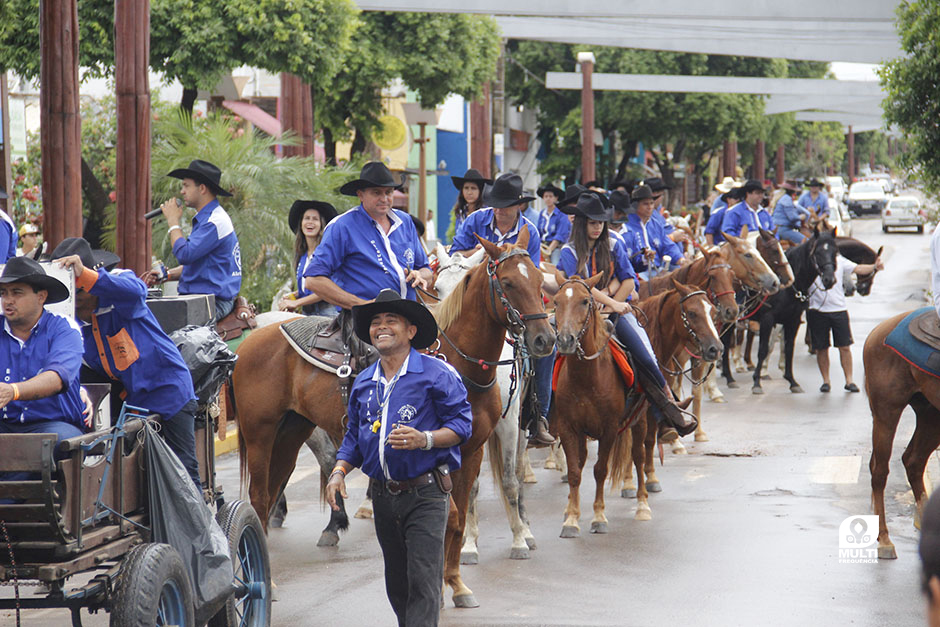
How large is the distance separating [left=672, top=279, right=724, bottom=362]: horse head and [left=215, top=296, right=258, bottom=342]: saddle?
13.1 ft

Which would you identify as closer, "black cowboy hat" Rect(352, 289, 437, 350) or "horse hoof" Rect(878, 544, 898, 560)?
"black cowboy hat" Rect(352, 289, 437, 350)

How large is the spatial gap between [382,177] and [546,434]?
2689 mm

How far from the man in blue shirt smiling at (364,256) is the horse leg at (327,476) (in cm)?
165

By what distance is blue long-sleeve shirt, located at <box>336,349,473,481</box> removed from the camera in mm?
5816

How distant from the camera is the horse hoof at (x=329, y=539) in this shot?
932cm

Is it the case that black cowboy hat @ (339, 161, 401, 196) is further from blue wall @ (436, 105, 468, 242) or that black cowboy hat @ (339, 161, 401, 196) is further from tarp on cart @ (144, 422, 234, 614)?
blue wall @ (436, 105, 468, 242)

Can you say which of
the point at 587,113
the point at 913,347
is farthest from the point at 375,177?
the point at 587,113

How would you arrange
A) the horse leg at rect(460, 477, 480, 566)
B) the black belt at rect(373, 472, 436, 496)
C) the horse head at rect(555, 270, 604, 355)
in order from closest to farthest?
1. the black belt at rect(373, 472, 436, 496)
2. the horse leg at rect(460, 477, 480, 566)
3. the horse head at rect(555, 270, 604, 355)

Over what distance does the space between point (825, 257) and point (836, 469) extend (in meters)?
6.29

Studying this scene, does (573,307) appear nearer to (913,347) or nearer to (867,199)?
(913,347)

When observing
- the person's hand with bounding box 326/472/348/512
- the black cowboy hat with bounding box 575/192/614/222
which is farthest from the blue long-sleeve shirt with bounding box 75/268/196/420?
the black cowboy hat with bounding box 575/192/614/222

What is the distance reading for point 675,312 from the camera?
452 inches

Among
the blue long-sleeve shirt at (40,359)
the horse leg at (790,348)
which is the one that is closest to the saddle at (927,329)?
the blue long-sleeve shirt at (40,359)

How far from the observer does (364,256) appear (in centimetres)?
822
